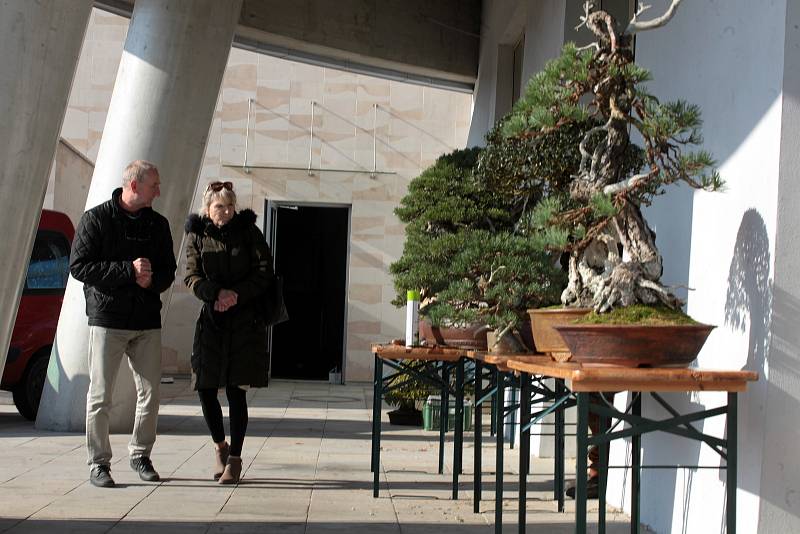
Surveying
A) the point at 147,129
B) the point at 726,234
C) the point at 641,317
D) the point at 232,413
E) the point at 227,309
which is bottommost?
the point at 232,413

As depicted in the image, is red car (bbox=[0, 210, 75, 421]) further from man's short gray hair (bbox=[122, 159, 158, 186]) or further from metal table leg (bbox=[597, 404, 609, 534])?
metal table leg (bbox=[597, 404, 609, 534])

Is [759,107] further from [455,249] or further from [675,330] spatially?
[455,249]

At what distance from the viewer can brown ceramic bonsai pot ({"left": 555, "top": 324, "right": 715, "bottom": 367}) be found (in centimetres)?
309

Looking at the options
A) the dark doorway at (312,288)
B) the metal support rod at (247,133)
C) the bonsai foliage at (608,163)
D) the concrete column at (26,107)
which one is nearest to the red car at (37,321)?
the concrete column at (26,107)

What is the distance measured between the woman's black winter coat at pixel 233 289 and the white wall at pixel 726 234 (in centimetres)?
210

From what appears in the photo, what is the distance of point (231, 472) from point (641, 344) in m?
3.11

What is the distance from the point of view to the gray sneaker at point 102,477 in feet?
17.4

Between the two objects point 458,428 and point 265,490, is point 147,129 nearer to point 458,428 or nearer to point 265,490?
point 265,490

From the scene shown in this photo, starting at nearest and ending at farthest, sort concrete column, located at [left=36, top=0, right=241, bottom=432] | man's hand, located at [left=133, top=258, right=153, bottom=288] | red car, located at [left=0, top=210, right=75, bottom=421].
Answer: man's hand, located at [left=133, top=258, right=153, bottom=288] < concrete column, located at [left=36, top=0, right=241, bottom=432] < red car, located at [left=0, top=210, right=75, bottom=421]

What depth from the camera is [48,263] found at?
28.8 ft

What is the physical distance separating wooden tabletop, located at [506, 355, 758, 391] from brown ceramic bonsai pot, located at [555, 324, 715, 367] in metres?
0.03

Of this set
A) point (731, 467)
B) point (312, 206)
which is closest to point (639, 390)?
point (731, 467)

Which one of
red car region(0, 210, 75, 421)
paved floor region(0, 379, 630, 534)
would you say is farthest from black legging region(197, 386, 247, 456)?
red car region(0, 210, 75, 421)

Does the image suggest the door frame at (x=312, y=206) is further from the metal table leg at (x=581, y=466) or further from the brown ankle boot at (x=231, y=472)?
the metal table leg at (x=581, y=466)
